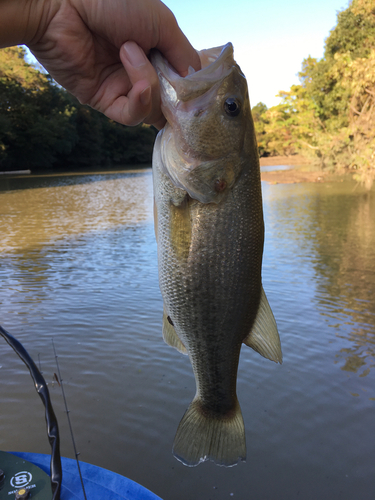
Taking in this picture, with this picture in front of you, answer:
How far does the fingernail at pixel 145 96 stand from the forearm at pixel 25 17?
58 cm

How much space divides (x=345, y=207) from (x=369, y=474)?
1717cm

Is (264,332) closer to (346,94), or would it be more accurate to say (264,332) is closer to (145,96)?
(145,96)

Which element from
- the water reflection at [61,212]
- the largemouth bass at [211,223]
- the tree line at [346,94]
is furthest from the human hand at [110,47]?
the tree line at [346,94]

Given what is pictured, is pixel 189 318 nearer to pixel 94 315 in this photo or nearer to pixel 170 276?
pixel 170 276

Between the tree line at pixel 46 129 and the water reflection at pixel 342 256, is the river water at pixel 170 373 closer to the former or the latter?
the water reflection at pixel 342 256

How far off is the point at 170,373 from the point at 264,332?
407cm

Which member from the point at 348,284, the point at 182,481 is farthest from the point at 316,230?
the point at 182,481

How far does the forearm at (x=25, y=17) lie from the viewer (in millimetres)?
1774

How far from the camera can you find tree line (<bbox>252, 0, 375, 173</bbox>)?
21.9m

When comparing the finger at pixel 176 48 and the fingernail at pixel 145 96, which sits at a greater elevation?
the finger at pixel 176 48

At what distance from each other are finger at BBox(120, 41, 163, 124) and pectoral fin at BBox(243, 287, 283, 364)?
97 cm

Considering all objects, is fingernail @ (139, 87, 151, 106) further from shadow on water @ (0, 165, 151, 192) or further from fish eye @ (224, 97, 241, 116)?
shadow on water @ (0, 165, 151, 192)

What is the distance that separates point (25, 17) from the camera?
1.82m

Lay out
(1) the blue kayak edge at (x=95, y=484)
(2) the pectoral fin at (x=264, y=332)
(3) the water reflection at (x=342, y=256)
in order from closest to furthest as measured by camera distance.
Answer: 1. (2) the pectoral fin at (x=264, y=332)
2. (1) the blue kayak edge at (x=95, y=484)
3. (3) the water reflection at (x=342, y=256)
